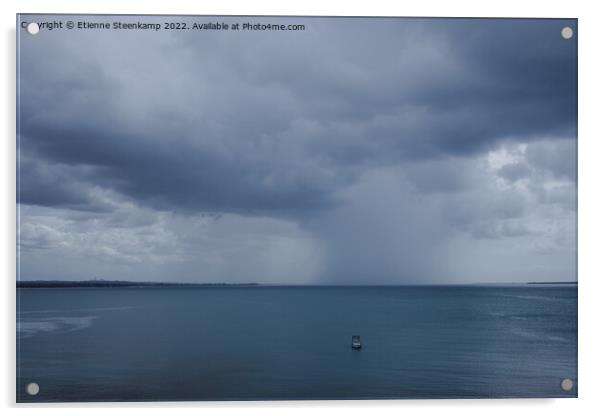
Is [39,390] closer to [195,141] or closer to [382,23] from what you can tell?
[195,141]

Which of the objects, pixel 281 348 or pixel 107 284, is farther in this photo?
pixel 281 348

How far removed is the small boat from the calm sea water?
37mm

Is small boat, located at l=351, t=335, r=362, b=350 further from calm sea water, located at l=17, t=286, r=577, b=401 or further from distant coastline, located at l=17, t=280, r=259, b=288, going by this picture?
distant coastline, located at l=17, t=280, r=259, b=288

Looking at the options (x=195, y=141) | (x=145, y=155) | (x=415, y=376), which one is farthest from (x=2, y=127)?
(x=415, y=376)

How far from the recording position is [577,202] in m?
3.50

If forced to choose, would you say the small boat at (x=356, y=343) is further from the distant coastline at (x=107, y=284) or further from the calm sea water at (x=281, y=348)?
the distant coastline at (x=107, y=284)

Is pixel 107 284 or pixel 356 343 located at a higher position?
pixel 107 284

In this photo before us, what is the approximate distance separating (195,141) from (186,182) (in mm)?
285

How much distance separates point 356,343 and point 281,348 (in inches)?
20.4

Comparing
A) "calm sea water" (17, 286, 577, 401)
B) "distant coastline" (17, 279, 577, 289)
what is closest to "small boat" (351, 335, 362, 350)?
"calm sea water" (17, 286, 577, 401)

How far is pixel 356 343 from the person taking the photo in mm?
4020

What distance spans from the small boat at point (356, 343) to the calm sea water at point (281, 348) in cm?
4

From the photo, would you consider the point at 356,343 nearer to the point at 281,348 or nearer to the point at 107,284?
the point at 281,348

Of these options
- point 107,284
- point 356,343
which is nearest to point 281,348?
point 356,343
